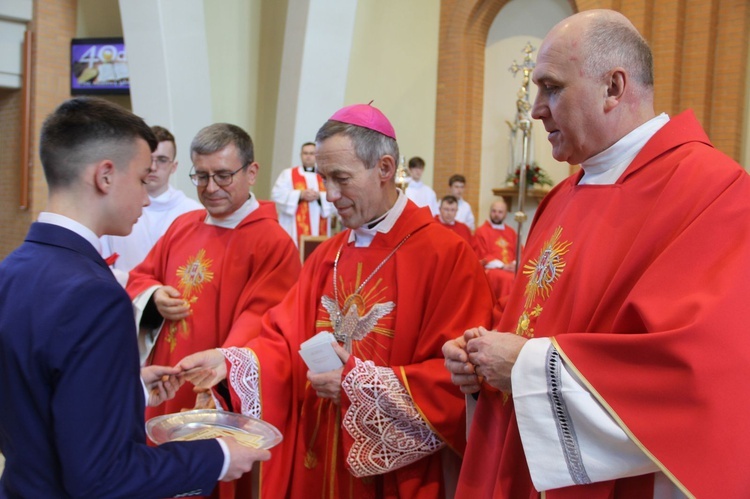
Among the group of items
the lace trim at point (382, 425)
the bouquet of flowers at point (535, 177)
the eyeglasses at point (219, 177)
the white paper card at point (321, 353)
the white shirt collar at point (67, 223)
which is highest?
the bouquet of flowers at point (535, 177)

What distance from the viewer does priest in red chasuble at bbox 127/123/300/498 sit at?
3.31 meters

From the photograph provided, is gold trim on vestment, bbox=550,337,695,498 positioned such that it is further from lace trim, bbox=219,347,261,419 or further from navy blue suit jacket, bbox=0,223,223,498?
lace trim, bbox=219,347,261,419

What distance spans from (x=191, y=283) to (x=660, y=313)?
235 centimetres

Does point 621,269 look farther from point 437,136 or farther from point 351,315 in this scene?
point 437,136

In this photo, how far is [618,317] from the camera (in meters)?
1.73

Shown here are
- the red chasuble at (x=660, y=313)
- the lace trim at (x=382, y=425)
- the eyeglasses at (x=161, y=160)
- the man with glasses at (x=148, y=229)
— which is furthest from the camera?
the man with glasses at (x=148, y=229)

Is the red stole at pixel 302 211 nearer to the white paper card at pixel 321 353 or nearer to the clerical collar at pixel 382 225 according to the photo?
the clerical collar at pixel 382 225

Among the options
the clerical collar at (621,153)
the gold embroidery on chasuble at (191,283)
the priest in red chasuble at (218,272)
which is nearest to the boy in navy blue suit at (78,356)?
the clerical collar at (621,153)

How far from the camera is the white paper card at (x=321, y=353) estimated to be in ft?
8.38

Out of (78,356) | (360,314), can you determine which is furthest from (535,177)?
(78,356)

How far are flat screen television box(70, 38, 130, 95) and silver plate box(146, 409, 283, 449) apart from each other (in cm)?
1067

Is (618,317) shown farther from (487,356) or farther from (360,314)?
(360,314)

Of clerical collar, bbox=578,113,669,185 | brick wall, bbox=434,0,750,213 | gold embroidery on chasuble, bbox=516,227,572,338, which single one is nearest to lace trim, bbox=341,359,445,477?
gold embroidery on chasuble, bbox=516,227,572,338

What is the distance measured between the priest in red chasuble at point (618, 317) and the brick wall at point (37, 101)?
36.6ft
